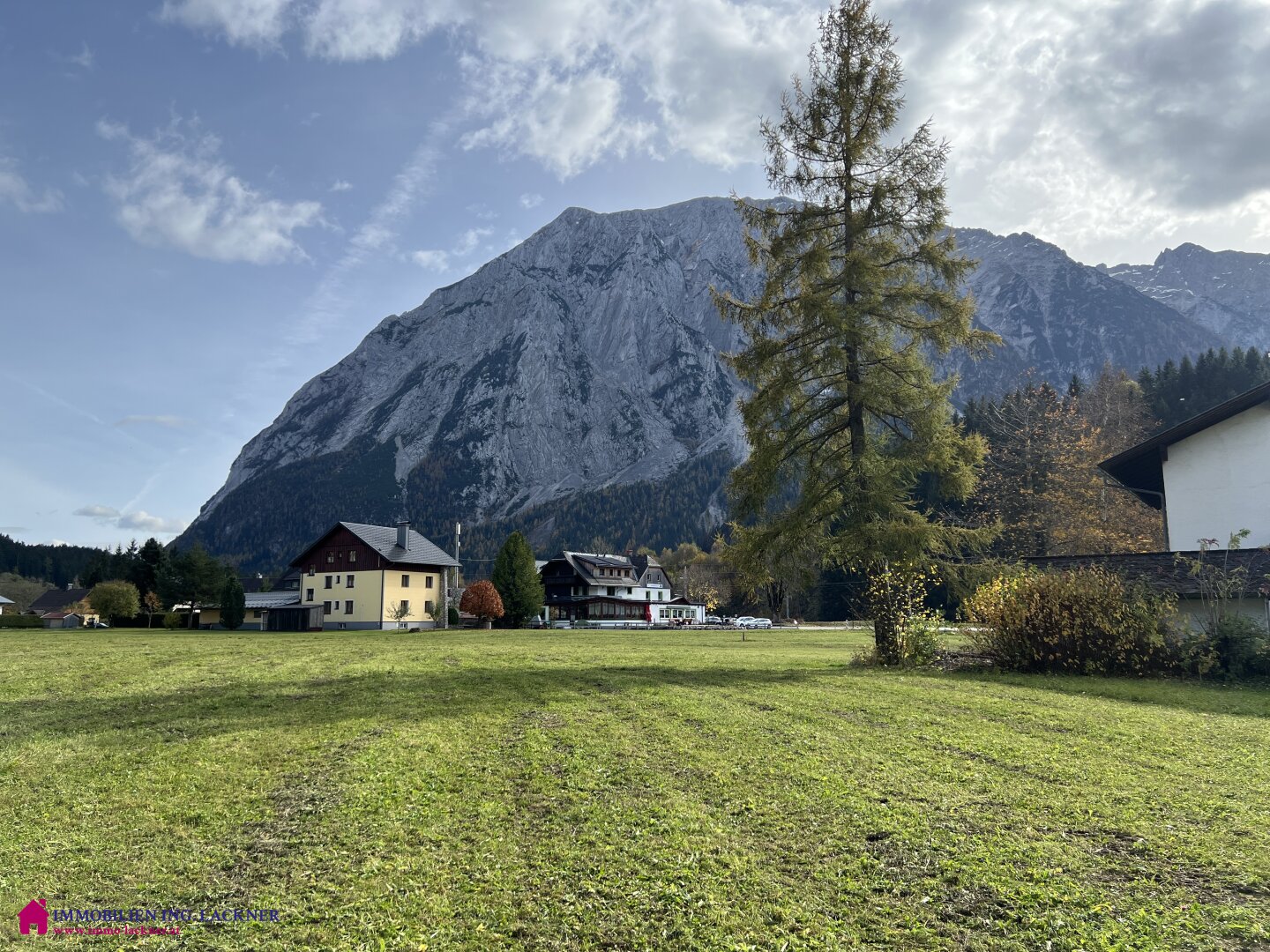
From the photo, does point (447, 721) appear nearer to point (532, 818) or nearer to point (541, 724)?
point (541, 724)

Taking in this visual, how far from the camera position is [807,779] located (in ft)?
25.4

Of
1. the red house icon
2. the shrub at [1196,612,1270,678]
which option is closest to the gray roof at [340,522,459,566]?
the shrub at [1196,612,1270,678]

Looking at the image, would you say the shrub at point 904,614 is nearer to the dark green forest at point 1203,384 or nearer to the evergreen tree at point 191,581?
the dark green forest at point 1203,384

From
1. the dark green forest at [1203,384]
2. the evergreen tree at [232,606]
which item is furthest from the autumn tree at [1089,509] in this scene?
the evergreen tree at [232,606]

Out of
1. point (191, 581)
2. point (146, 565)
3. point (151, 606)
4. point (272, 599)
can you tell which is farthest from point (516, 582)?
point (272, 599)

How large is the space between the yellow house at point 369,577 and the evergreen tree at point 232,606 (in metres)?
6.88

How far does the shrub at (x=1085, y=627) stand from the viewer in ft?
57.4

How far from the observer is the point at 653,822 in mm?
6375

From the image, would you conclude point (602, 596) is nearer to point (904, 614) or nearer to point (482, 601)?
point (482, 601)

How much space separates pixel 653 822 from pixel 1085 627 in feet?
52.6

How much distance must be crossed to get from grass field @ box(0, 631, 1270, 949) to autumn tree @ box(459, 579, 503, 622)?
49.4 metres

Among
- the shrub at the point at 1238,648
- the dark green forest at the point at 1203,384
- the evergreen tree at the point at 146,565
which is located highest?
the dark green forest at the point at 1203,384

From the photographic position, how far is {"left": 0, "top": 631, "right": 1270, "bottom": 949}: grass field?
4.57 m

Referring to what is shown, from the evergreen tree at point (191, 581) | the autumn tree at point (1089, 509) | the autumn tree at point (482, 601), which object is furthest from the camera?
the evergreen tree at point (191, 581)
